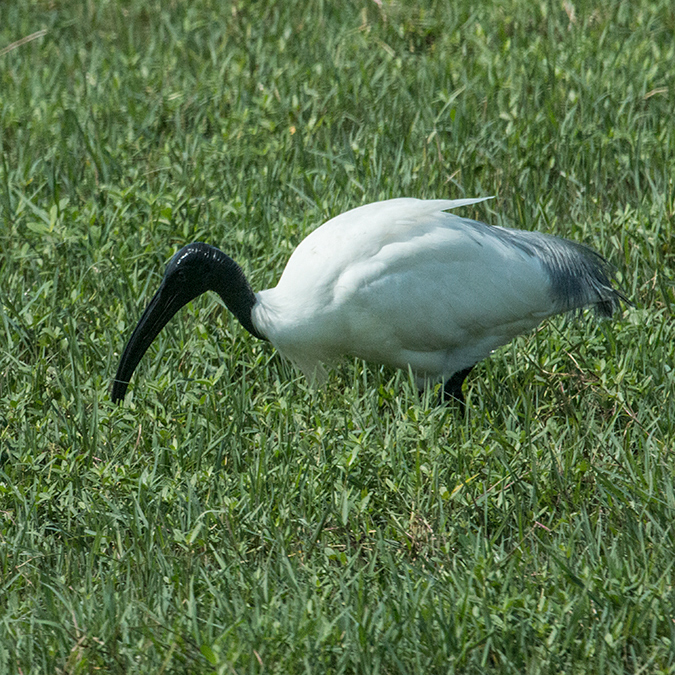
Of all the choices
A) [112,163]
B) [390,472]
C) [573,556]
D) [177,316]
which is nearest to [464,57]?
[112,163]

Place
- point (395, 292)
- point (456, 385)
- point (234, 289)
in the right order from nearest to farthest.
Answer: point (395, 292)
point (234, 289)
point (456, 385)

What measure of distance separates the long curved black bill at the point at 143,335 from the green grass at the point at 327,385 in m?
0.10

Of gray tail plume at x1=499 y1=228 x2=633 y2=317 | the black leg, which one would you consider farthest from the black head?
gray tail plume at x1=499 y1=228 x2=633 y2=317

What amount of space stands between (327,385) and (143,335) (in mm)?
751

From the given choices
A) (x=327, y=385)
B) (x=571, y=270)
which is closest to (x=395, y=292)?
(x=327, y=385)

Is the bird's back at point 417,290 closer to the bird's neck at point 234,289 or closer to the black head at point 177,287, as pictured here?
the bird's neck at point 234,289

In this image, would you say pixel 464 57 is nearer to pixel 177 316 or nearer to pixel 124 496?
pixel 177 316

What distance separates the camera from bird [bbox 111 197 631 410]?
3975mm

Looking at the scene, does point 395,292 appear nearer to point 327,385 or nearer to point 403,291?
point 403,291

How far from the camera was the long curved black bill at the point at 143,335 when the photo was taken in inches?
158

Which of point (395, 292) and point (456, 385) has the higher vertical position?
point (395, 292)

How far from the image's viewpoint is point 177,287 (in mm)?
4035

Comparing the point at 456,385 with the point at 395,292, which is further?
the point at 456,385

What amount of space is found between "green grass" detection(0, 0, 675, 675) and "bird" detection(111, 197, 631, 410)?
15 cm
